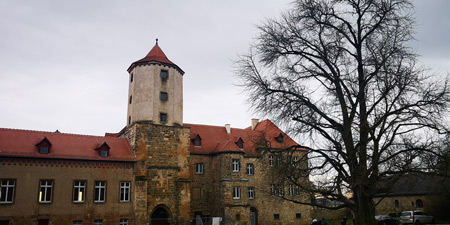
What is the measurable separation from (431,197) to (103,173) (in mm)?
32768

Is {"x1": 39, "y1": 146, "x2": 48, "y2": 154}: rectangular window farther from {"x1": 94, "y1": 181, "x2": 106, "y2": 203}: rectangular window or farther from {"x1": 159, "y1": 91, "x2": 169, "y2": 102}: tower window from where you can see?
{"x1": 159, "y1": 91, "x2": 169, "y2": 102}: tower window

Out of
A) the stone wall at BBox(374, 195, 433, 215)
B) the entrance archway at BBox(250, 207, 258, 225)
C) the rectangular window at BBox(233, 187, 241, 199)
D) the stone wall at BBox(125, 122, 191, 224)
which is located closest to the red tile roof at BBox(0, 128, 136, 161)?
the stone wall at BBox(125, 122, 191, 224)

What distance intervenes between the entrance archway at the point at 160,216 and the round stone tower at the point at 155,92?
693cm

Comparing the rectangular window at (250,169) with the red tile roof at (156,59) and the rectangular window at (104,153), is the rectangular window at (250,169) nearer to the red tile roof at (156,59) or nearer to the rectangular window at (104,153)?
the red tile roof at (156,59)

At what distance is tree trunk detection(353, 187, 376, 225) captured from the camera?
1135 centimetres

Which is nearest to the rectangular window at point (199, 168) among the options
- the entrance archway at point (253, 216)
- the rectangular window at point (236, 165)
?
the rectangular window at point (236, 165)

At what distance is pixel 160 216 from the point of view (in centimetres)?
2786

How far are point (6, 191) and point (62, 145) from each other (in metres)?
4.64

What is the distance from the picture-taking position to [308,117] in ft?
40.9

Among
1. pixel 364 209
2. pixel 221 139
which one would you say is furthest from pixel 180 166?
pixel 364 209

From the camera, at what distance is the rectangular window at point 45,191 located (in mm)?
23688

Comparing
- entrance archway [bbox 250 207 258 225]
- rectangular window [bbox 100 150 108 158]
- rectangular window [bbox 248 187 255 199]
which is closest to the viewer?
rectangular window [bbox 100 150 108 158]

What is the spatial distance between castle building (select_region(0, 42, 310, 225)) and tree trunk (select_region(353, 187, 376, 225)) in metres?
7.67

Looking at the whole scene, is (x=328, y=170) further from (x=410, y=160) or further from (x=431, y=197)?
(x=431, y=197)
